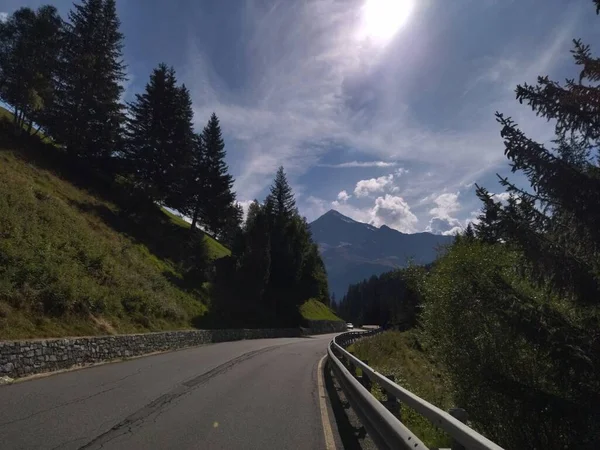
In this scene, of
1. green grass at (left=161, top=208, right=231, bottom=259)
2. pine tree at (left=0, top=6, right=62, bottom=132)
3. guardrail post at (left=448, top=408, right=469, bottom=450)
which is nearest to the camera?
guardrail post at (left=448, top=408, right=469, bottom=450)

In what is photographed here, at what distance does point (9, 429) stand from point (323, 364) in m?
13.5

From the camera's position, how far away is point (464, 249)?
12.7 metres

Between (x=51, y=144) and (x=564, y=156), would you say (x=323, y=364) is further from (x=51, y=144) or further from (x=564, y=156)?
(x=51, y=144)

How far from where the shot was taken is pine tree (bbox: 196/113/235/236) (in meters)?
47.9

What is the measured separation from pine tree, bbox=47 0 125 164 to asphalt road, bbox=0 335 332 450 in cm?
3223

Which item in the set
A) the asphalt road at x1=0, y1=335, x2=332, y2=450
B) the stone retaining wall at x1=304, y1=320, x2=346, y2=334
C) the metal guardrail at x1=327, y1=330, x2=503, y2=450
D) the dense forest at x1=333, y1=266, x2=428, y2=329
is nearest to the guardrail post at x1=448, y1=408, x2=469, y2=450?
the metal guardrail at x1=327, y1=330, x2=503, y2=450

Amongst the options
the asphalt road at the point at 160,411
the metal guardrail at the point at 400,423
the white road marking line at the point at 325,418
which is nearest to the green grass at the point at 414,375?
the metal guardrail at the point at 400,423

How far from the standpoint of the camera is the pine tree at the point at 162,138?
43594 mm

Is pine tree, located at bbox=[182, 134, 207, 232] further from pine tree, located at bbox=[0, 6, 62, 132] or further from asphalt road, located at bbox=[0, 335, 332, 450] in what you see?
asphalt road, located at bbox=[0, 335, 332, 450]

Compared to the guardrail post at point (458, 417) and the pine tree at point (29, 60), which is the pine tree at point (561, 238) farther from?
the pine tree at point (29, 60)

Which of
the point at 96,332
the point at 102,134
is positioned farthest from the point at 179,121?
the point at 96,332

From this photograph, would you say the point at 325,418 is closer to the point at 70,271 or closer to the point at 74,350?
the point at 74,350

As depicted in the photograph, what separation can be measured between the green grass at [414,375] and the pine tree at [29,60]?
3049cm

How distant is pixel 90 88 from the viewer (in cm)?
4019
